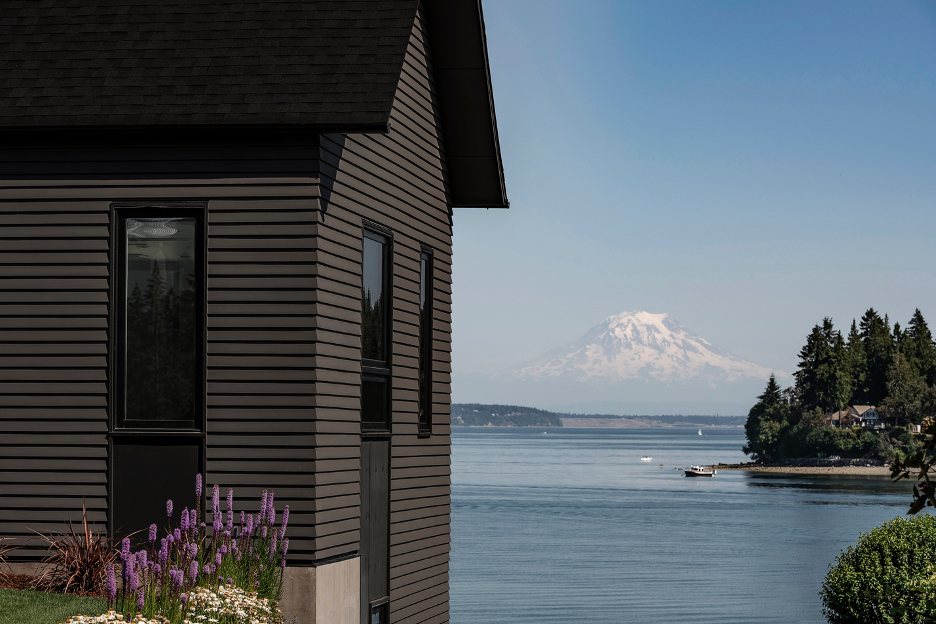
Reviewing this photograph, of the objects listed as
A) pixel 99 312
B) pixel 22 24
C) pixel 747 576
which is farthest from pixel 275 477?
pixel 747 576

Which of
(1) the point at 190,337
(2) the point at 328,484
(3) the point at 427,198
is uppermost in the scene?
(3) the point at 427,198

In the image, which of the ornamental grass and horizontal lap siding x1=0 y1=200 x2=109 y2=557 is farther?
horizontal lap siding x1=0 y1=200 x2=109 y2=557

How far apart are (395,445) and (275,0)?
5581 mm

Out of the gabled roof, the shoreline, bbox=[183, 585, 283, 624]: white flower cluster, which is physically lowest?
the shoreline

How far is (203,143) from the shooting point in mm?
11398

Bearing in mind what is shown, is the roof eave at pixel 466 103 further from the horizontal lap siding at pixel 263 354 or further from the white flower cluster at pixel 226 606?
the white flower cluster at pixel 226 606

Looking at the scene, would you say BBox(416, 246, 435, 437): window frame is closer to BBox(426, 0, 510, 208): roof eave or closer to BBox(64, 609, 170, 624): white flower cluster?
BBox(426, 0, 510, 208): roof eave

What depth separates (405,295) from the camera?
1424 cm

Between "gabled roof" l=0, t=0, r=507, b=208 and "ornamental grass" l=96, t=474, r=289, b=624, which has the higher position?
"gabled roof" l=0, t=0, r=507, b=208

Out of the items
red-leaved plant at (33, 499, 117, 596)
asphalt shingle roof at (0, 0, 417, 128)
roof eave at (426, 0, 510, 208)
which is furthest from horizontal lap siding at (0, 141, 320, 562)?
roof eave at (426, 0, 510, 208)

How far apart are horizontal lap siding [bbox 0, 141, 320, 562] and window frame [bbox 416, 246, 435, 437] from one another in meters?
4.07

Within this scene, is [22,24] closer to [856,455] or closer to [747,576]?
[747,576]

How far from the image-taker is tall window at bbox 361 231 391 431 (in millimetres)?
13000

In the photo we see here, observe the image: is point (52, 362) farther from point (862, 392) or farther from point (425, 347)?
point (862, 392)
